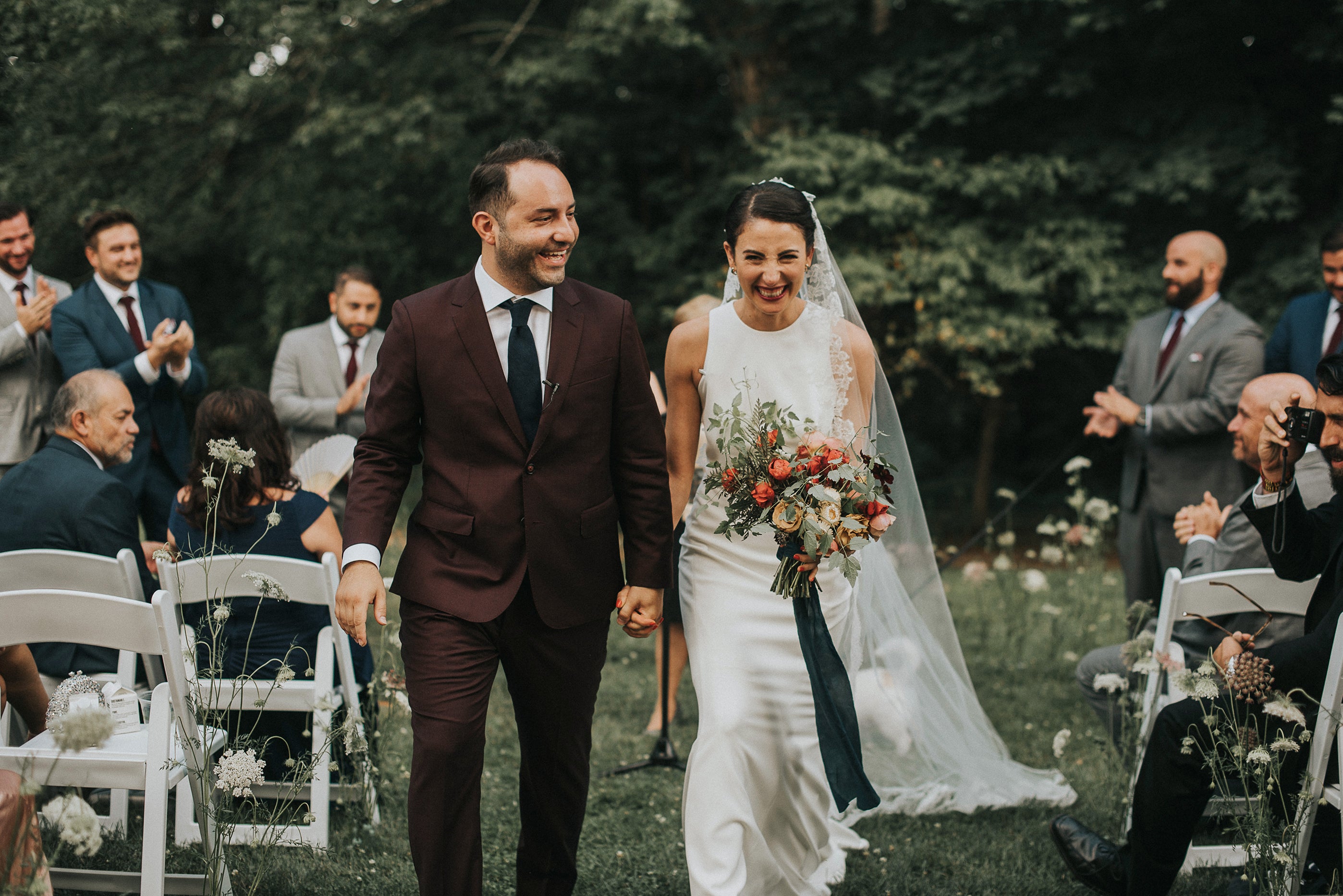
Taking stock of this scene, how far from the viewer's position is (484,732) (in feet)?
9.70

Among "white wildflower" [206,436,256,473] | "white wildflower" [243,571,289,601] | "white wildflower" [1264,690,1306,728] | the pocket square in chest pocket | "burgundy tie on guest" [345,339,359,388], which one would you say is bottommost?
"white wildflower" [1264,690,1306,728]

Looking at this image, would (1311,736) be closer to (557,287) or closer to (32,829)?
(557,287)

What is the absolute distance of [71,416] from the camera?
408 centimetres

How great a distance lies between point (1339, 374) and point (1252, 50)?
10.0 metres

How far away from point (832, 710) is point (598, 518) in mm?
976

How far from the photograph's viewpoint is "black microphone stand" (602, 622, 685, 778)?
16.3ft

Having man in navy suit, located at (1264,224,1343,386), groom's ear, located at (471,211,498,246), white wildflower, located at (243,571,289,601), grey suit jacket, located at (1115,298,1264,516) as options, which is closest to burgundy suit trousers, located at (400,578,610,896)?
white wildflower, located at (243,571,289,601)

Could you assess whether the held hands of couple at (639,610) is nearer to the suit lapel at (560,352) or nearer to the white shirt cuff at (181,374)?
the suit lapel at (560,352)

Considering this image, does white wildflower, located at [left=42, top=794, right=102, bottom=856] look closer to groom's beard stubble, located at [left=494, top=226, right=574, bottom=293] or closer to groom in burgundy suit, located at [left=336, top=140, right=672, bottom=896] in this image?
groom in burgundy suit, located at [left=336, top=140, right=672, bottom=896]

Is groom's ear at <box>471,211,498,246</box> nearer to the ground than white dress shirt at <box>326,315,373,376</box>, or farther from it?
farther from it

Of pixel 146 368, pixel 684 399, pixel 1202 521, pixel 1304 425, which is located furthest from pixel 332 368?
pixel 1304 425

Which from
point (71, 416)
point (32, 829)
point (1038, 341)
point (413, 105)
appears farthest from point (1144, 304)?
point (32, 829)

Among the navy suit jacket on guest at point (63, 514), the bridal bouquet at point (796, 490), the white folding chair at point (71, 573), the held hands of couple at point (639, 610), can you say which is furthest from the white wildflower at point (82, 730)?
the navy suit jacket on guest at point (63, 514)

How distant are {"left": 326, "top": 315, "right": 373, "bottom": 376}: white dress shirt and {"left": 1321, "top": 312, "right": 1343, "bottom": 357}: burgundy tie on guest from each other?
16.9ft
